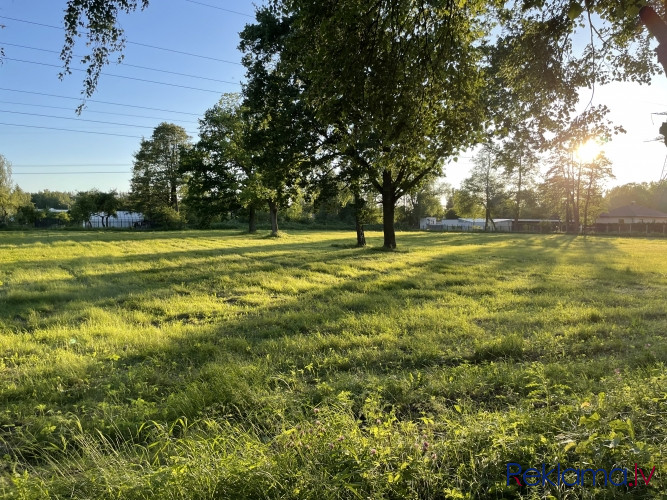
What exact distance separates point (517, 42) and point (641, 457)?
780 cm

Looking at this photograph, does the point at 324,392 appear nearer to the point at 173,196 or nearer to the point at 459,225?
the point at 173,196

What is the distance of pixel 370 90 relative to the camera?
5.84 m

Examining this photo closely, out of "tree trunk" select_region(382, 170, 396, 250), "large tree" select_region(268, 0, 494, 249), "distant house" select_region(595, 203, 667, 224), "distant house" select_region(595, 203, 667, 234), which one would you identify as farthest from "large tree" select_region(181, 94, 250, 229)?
"distant house" select_region(595, 203, 667, 224)

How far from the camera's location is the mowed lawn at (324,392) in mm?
2014

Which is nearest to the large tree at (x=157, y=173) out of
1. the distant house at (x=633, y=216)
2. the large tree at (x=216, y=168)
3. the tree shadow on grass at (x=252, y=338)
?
the large tree at (x=216, y=168)

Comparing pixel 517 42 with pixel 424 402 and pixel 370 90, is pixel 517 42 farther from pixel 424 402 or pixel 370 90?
pixel 424 402

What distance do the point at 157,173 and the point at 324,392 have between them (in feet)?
195

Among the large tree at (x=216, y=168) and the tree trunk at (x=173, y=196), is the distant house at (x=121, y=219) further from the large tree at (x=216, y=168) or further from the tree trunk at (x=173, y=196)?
the large tree at (x=216, y=168)

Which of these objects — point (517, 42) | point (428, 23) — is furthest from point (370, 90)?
point (517, 42)

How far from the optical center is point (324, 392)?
11.2ft

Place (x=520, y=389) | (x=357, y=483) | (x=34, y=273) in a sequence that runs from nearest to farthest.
A: (x=357, y=483) → (x=520, y=389) → (x=34, y=273)

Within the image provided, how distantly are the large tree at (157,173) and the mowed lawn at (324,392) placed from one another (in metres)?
50.3

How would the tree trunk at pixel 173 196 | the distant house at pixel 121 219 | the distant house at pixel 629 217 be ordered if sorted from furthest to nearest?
the distant house at pixel 121 219, the tree trunk at pixel 173 196, the distant house at pixel 629 217

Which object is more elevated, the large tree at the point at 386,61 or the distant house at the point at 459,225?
the large tree at the point at 386,61
